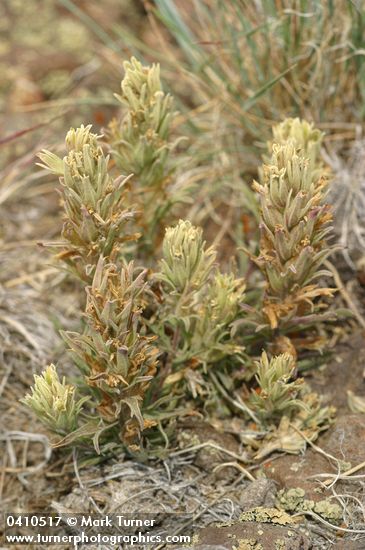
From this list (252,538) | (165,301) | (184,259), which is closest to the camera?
(252,538)

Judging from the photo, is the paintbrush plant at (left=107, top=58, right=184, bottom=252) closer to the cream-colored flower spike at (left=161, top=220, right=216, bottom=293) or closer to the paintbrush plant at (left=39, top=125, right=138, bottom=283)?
the paintbrush plant at (left=39, top=125, right=138, bottom=283)

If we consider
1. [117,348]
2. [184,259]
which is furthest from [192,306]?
[117,348]

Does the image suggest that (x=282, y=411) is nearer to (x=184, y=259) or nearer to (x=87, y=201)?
(x=184, y=259)

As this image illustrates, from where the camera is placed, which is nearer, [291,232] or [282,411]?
[291,232]

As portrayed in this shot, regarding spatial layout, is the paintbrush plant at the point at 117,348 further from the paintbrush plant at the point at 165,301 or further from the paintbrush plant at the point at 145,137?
the paintbrush plant at the point at 145,137

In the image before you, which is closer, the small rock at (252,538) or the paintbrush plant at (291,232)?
the small rock at (252,538)

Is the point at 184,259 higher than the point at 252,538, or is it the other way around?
the point at 184,259

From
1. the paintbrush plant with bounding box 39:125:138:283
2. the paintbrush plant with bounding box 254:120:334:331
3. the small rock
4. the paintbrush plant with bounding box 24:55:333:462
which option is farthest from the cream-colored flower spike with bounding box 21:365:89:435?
the paintbrush plant with bounding box 254:120:334:331

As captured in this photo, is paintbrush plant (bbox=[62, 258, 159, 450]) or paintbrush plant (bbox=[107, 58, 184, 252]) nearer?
paintbrush plant (bbox=[62, 258, 159, 450])

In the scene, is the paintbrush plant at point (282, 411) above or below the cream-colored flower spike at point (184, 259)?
below

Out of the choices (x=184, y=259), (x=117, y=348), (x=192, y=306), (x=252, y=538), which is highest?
(x=184, y=259)

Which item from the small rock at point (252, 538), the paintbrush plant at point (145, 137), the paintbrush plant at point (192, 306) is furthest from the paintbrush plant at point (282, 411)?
the paintbrush plant at point (145, 137)

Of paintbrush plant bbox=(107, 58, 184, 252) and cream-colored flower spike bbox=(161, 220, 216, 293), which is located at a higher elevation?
paintbrush plant bbox=(107, 58, 184, 252)

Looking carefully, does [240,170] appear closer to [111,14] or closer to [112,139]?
[112,139]
